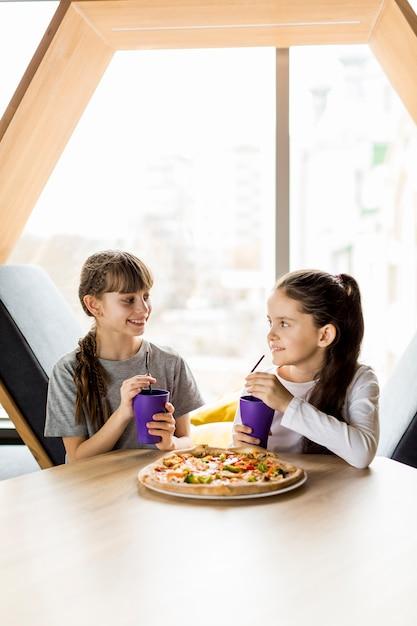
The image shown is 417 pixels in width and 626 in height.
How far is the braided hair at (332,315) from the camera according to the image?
1923 millimetres

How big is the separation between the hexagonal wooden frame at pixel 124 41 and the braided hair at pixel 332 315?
0.89 meters

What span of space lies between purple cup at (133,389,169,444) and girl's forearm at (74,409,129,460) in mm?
118

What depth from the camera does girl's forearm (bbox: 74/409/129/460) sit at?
186 centimetres

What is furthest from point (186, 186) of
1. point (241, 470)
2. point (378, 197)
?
point (241, 470)

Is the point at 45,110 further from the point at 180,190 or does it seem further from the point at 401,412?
the point at 180,190

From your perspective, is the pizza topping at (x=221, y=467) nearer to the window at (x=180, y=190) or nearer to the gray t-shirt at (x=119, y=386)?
the gray t-shirt at (x=119, y=386)

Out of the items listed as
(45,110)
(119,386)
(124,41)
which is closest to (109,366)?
(119,386)

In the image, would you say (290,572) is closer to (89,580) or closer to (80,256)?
(89,580)

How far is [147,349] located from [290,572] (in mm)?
1184

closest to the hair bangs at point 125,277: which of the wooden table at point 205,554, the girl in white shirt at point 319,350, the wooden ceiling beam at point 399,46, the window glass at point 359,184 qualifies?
the girl in white shirt at point 319,350

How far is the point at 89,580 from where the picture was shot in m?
1.05

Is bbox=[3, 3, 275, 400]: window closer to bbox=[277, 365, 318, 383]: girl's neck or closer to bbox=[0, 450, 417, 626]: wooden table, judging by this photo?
bbox=[277, 365, 318, 383]: girl's neck

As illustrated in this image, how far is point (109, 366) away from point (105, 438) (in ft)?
0.85

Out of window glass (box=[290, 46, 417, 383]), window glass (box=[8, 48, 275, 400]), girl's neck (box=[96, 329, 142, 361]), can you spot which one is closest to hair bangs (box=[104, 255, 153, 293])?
girl's neck (box=[96, 329, 142, 361])
